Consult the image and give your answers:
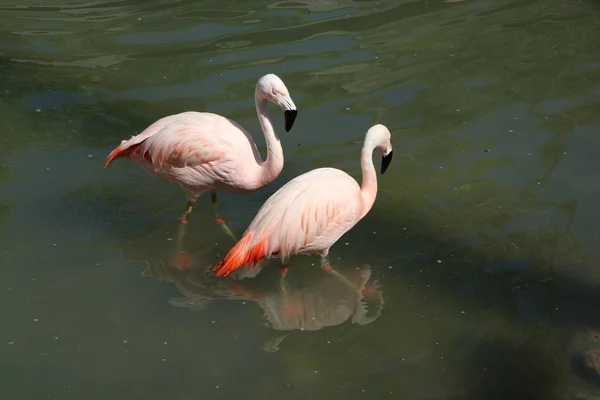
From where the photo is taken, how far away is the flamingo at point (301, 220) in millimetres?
4484

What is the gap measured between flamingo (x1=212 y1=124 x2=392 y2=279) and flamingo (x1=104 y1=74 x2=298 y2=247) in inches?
15.6

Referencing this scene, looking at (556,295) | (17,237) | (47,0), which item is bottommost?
(556,295)

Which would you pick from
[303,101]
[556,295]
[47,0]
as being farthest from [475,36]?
[47,0]

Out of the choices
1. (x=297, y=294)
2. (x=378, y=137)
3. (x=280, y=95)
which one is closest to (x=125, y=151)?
(x=280, y=95)

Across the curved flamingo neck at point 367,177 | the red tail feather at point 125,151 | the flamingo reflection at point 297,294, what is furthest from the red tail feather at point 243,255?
the red tail feather at point 125,151

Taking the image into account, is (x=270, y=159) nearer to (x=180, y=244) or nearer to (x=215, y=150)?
(x=215, y=150)

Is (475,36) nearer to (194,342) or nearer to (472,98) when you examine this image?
(472,98)

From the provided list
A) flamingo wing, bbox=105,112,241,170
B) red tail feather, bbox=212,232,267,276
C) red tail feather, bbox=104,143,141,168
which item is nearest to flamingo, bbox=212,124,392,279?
red tail feather, bbox=212,232,267,276

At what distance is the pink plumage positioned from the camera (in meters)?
4.89

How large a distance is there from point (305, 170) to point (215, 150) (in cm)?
93

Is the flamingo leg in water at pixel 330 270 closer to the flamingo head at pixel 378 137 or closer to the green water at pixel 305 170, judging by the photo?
the green water at pixel 305 170

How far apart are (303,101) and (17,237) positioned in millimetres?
2323

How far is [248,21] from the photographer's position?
7.53m

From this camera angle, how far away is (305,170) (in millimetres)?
5648
